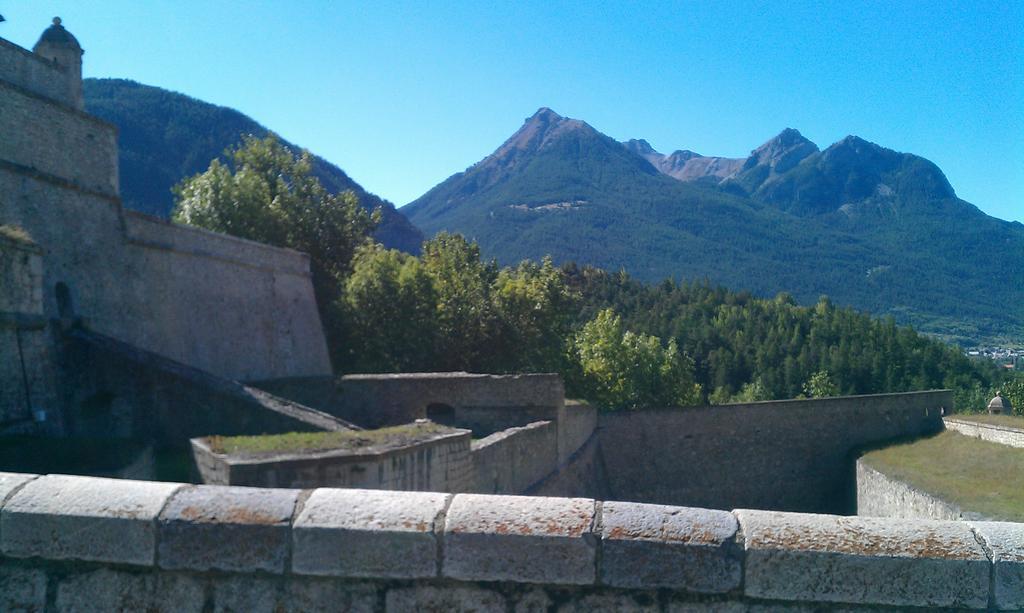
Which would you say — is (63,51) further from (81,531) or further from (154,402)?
(81,531)

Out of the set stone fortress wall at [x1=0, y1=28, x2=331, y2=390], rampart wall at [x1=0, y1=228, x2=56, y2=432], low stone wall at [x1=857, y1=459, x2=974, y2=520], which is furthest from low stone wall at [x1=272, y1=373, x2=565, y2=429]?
low stone wall at [x1=857, y1=459, x2=974, y2=520]

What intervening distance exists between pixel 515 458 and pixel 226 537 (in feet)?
43.7

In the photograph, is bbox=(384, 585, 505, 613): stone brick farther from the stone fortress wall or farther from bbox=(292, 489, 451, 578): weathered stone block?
the stone fortress wall

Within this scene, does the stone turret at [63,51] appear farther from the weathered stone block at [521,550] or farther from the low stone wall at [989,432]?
the low stone wall at [989,432]

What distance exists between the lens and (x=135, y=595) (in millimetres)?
3688

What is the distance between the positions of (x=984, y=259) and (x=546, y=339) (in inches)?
6307

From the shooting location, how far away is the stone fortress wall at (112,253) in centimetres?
1661

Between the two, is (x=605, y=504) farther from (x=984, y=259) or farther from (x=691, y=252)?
(x=984, y=259)

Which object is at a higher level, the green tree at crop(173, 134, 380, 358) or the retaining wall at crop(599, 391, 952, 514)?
the green tree at crop(173, 134, 380, 358)

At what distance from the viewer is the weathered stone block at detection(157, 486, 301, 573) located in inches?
143

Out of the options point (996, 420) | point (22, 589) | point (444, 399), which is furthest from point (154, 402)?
point (996, 420)

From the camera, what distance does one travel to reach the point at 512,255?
13800cm

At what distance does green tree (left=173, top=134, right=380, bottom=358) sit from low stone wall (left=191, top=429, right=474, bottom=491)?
17.4 metres

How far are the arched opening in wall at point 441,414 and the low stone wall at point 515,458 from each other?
2010 millimetres
